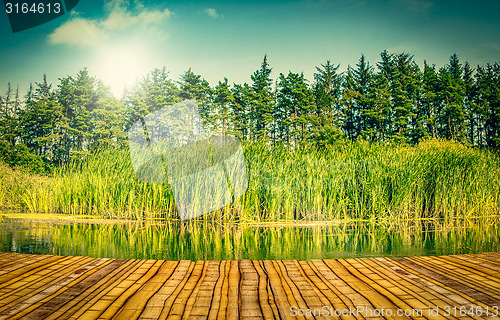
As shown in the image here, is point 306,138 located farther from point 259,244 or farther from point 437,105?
point 259,244

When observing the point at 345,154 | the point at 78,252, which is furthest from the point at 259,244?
the point at 345,154

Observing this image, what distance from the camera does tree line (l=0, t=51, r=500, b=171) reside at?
25.6 metres

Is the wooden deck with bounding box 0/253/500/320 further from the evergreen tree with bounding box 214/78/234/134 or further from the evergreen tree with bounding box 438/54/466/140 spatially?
the evergreen tree with bounding box 438/54/466/140

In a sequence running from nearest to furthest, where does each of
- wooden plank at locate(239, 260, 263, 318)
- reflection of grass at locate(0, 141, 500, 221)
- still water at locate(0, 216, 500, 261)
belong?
wooden plank at locate(239, 260, 263, 318) < still water at locate(0, 216, 500, 261) < reflection of grass at locate(0, 141, 500, 221)

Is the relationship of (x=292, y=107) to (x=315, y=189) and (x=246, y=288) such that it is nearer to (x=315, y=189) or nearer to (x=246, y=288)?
(x=315, y=189)

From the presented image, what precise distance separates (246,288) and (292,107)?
28795mm

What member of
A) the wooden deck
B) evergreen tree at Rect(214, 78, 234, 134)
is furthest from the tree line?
the wooden deck

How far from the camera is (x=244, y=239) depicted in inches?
179

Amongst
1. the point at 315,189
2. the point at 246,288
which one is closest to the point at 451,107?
the point at 315,189

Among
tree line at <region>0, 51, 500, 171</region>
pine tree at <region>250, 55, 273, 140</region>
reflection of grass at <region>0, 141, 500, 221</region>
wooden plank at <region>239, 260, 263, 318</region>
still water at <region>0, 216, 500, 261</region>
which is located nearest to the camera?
wooden plank at <region>239, 260, 263, 318</region>

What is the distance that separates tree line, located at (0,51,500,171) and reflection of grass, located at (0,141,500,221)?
18.0m

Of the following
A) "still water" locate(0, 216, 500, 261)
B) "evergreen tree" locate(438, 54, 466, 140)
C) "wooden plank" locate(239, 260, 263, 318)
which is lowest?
"still water" locate(0, 216, 500, 261)

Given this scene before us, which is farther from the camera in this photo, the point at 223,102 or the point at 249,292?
the point at 223,102

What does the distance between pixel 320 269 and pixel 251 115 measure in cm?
2838
